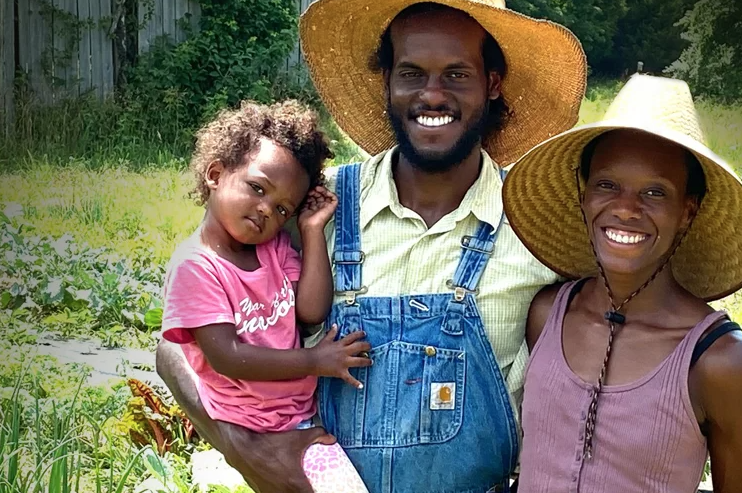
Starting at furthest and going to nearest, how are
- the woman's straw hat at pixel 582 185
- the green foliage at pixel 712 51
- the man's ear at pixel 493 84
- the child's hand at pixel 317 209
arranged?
the green foliage at pixel 712 51, the man's ear at pixel 493 84, the child's hand at pixel 317 209, the woman's straw hat at pixel 582 185

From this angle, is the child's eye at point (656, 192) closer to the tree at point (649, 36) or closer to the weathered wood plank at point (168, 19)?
the tree at point (649, 36)

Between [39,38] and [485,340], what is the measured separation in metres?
2.14

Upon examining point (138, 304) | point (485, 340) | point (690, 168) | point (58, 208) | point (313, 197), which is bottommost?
point (138, 304)

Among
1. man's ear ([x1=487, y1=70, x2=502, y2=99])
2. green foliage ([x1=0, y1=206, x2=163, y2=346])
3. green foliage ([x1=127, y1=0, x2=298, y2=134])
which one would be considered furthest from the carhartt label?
green foliage ([x1=127, y1=0, x2=298, y2=134])

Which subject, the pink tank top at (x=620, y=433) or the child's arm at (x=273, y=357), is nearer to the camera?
the pink tank top at (x=620, y=433)

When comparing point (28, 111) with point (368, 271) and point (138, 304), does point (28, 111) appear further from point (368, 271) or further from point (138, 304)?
point (368, 271)

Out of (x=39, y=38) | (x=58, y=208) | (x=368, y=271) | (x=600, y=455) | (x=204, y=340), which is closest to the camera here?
(x=600, y=455)

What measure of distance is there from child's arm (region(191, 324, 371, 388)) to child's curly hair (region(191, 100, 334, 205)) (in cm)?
38

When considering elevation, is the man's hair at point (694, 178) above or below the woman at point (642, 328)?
above

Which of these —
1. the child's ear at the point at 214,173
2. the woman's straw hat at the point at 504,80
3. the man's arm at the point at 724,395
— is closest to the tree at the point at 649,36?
the woman's straw hat at the point at 504,80

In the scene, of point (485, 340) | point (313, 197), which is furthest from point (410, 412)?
point (313, 197)

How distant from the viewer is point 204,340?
182 cm

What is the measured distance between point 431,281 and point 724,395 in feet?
2.13

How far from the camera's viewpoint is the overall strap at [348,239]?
1938mm
